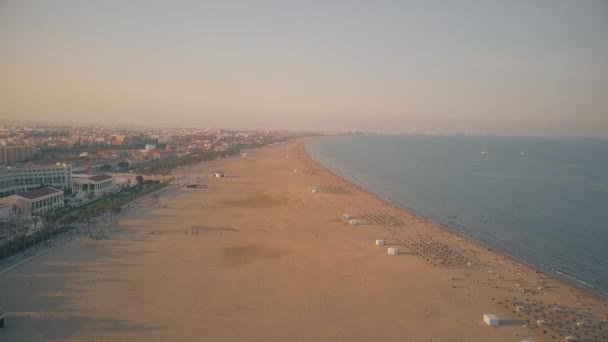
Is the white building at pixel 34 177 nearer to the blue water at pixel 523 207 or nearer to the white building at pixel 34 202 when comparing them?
the white building at pixel 34 202

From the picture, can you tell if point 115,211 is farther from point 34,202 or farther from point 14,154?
point 14,154

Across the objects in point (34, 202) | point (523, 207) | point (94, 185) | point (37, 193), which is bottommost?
point (523, 207)

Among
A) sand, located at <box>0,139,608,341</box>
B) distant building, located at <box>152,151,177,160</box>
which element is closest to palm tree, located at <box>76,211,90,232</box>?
sand, located at <box>0,139,608,341</box>

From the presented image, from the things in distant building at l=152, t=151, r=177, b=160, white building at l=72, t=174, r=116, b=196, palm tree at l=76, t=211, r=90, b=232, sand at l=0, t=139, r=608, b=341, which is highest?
distant building at l=152, t=151, r=177, b=160

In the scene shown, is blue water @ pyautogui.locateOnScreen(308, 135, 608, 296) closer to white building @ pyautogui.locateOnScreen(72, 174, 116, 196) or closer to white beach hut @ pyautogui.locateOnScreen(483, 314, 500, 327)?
white beach hut @ pyautogui.locateOnScreen(483, 314, 500, 327)

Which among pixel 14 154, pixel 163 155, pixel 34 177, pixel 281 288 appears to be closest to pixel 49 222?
pixel 281 288
